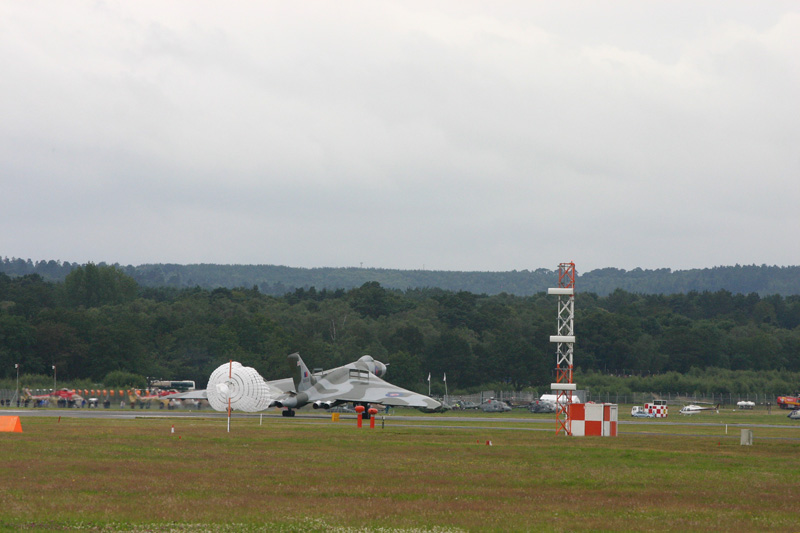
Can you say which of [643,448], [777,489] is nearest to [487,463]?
[777,489]

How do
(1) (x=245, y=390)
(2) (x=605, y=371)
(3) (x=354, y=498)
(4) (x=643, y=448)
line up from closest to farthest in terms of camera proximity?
(3) (x=354, y=498) → (4) (x=643, y=448) → (1) (x=245, y=390) → (2) (x=605, y=371)

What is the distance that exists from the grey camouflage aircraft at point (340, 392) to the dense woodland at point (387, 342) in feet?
166

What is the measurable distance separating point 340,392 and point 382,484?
153 ft

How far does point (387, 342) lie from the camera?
5802 inches

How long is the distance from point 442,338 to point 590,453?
4108 inches

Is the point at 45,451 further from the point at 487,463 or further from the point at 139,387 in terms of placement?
the point at 139,387

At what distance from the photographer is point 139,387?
11500 centimetres

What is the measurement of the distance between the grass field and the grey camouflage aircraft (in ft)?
91.7

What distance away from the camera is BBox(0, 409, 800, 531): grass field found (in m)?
18.5

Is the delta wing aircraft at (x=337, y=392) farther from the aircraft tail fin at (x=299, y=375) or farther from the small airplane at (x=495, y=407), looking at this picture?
the small airplane at (x=495, y=407)

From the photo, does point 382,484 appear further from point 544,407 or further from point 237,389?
point 544,407

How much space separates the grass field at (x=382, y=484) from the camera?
730 inches

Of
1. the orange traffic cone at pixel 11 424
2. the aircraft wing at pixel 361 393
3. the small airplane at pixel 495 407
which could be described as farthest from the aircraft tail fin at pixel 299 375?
the small airplane at pixel 495 407

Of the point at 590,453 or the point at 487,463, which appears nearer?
the point at 487,463
